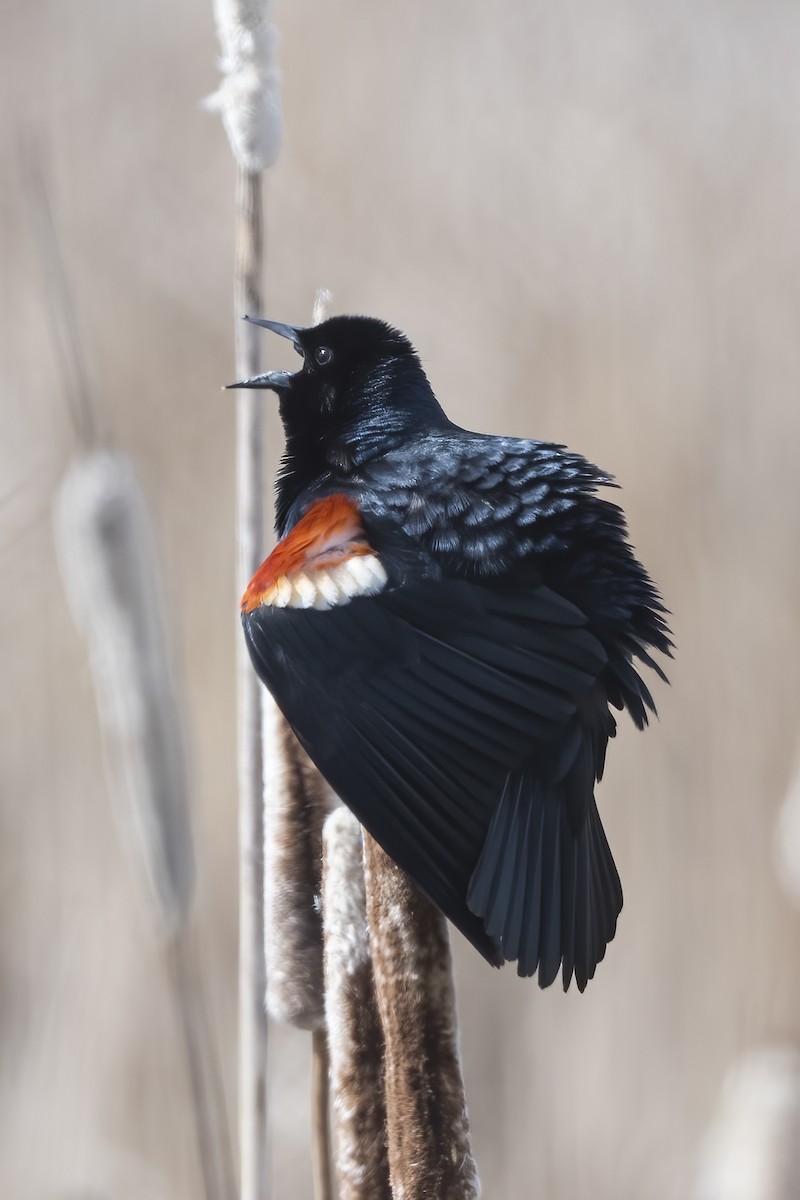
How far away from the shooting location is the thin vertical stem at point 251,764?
78cm

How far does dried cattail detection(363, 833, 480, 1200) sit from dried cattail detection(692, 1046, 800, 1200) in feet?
1.85

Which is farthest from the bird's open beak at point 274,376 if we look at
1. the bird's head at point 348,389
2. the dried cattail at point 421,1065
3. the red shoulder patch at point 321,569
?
the dried cattail at point 421,1065

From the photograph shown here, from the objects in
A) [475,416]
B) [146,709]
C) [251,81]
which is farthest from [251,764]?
[475,416]

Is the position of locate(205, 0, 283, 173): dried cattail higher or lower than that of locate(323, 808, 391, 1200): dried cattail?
higher

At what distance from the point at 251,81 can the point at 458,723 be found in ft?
1.38

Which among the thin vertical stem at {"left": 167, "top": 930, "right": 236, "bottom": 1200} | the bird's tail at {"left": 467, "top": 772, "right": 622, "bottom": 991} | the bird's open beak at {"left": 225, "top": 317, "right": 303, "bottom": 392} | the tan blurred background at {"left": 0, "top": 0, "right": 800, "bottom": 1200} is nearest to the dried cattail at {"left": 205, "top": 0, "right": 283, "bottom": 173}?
the bird's open beak at {"left": 225, "top": 317, "right": 303, "bottom": 392}

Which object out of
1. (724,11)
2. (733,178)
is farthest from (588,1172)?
(724,11)

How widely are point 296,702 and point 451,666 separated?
10 centimetres

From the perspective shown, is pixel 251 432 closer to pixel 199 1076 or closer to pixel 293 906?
pixel 293 906

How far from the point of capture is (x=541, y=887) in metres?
0.70

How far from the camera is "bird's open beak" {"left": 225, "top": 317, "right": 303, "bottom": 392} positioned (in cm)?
80

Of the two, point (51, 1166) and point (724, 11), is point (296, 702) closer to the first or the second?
point (51, 1166)

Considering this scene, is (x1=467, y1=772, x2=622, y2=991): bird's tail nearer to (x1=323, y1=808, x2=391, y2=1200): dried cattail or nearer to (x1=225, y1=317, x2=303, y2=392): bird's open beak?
(x1=323, y1=808, x2=391, y2=1200): dried cattail

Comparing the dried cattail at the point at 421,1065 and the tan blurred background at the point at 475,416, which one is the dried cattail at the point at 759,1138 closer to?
the tan blurred background at the point at 475,416
